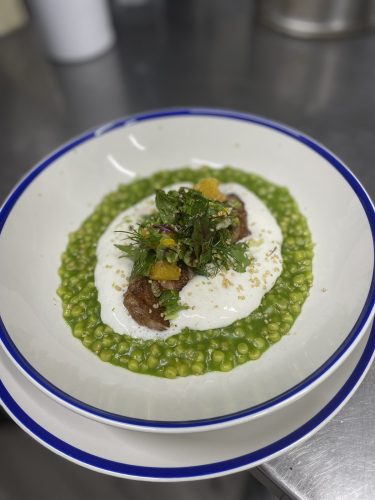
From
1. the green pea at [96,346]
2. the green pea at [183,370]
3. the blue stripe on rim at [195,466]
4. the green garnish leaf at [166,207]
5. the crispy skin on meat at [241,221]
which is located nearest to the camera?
the blue stripe on rim at [195,466]

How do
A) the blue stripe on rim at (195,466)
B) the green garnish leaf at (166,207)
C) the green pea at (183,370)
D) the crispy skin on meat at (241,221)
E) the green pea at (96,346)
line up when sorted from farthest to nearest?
the crispy skin on meat at (241,221), the green garnish leaf at (166,207), the green pea at (96,346), the green pea at (183,370), the blue stripe on rim at (195,466)

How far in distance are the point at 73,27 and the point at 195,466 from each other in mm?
3032

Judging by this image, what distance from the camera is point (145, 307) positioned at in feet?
6.47

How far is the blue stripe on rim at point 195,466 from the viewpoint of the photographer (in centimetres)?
142

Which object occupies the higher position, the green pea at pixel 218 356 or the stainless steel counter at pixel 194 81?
the stainless steel counter at pixel 194 81

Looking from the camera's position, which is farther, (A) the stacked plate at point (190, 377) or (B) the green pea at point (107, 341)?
(B) the green pea at point (107, 341)

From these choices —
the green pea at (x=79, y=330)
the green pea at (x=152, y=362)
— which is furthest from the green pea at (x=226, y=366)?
the green pea at (x=79, y=330)

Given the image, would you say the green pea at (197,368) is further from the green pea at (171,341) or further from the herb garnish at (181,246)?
the herb garnish at (181,246)

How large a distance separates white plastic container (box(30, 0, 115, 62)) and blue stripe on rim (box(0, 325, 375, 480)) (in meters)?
2.64

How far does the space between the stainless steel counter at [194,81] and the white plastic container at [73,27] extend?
0.43 feet

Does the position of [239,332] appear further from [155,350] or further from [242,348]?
[155,350]

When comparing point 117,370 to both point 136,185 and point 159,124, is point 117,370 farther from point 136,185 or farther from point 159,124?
point 159,124

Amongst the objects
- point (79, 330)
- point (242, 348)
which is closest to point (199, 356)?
point (242, 348)

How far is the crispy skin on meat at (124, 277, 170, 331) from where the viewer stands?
197 centimetres
